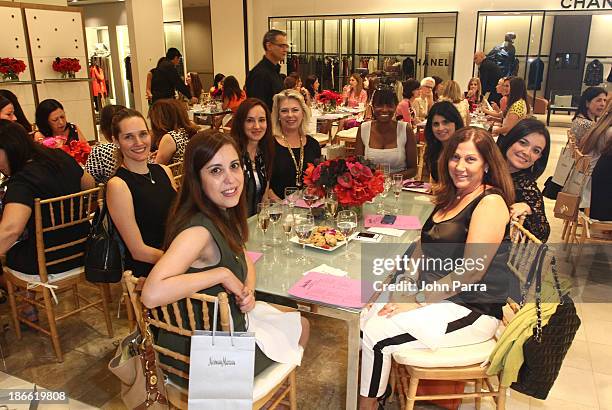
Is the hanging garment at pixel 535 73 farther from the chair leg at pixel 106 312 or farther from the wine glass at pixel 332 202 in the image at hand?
the chair leg at pixel 106 312

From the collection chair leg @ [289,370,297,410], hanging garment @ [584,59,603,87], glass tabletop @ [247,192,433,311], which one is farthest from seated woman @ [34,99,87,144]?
hanging garment @ [584,59,603,87]

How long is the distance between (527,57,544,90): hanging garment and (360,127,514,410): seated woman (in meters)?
9.72

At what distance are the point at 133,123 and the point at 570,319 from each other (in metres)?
2.36

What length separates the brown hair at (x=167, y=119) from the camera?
3904mm

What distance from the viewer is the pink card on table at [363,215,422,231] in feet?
8.68

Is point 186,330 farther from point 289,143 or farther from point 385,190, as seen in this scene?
point 289,143

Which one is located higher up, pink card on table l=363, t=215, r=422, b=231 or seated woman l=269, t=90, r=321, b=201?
seated woman l=269, t=90, r=321, b=201

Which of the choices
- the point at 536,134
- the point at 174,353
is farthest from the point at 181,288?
the point at 536,134

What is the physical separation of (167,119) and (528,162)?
8.84 ft

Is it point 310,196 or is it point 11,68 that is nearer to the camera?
point 310,196

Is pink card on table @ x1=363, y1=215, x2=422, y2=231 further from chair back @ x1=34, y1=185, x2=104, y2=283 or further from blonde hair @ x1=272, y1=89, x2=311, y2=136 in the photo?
chair back @ x1=34, y1=185, x2=104, y2=283

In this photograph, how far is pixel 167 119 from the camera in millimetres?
3906

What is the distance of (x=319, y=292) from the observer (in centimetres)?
194

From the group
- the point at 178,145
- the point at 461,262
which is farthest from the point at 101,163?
the point at 461,262
